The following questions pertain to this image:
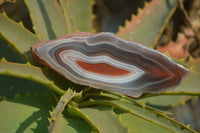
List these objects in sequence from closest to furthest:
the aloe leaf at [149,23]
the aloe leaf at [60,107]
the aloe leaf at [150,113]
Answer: the aloe leaf at [60,107], the aloe leaf at [150,113], the aloe leaf at [149,23]

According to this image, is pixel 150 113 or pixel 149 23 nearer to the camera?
pixel 150 113

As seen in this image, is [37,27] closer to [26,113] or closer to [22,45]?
[22,45]

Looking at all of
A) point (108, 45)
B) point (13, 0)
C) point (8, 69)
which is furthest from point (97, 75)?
point (13, 0)

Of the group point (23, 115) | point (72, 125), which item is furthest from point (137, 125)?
point (23, 115)

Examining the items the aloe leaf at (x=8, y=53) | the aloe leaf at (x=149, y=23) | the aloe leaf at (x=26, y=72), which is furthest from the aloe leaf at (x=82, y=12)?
the aloe leaf at (x=26, y=72)

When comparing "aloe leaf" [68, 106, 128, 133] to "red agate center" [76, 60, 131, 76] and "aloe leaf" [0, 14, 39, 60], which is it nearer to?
"red agate center" [76, 60, 131, 76]

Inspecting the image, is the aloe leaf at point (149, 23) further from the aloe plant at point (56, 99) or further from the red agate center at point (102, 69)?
the red agate center at point (102, 69)

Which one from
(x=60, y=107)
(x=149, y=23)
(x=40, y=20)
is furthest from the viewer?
(x=149, y=23)

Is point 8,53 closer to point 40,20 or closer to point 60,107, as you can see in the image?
point 40,20
